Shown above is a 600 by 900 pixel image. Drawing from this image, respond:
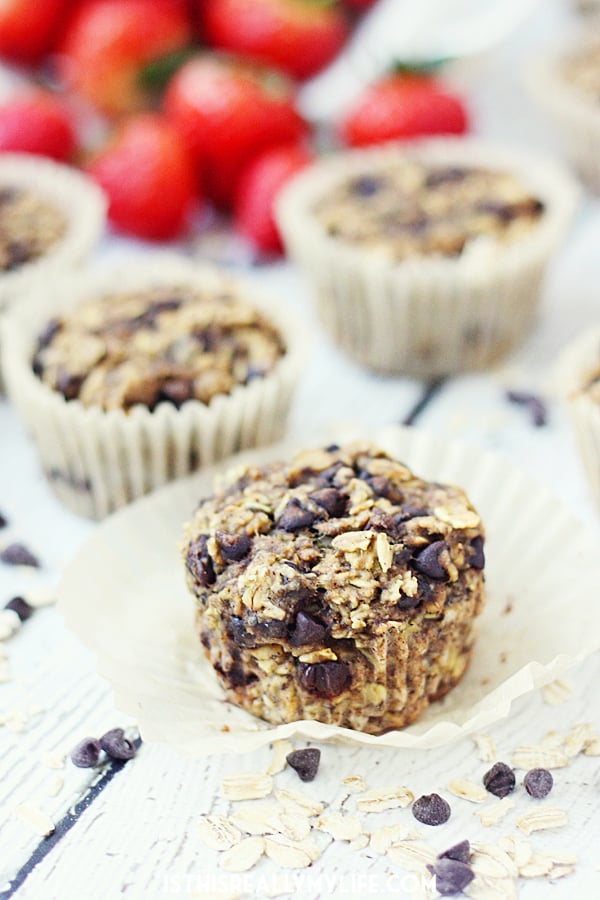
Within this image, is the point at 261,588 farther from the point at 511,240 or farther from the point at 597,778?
the point at 511,240

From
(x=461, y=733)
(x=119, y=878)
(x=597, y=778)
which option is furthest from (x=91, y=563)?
(x=597, y=778)

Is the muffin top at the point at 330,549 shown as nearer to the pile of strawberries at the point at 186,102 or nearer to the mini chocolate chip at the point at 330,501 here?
the mini chocolate chip at the point at 330,501

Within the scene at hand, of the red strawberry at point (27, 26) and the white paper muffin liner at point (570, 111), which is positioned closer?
the white paper muffin liner at point (570, 111)

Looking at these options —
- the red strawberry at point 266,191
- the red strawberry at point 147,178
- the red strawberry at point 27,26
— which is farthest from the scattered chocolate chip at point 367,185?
the red strawberry at point 27,26

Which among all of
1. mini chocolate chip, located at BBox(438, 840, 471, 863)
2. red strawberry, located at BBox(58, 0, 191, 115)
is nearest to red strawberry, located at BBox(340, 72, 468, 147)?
red strawberry, located at BBox(58, 0, 191, 115)

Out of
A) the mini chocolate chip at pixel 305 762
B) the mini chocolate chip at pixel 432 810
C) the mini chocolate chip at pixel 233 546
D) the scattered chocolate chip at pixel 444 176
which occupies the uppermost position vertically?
the mini chocolate chip at pixel 233 546

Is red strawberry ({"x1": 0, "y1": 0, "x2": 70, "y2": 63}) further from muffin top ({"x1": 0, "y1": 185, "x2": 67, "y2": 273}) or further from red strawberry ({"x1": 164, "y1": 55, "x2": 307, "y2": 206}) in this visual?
muffin top ({"x1": 0, "y1": 185, "x2": 67, "y2": 273})
